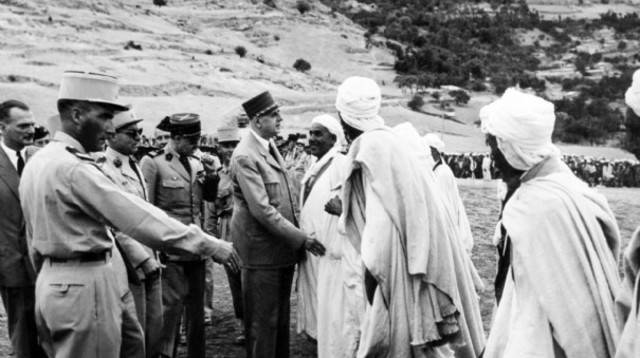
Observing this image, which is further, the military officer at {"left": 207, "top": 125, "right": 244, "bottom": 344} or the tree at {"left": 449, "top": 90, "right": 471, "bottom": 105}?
the tree at {"left": 449, "top": 90, "right": 471, "bottom": 105}

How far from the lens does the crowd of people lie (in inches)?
117

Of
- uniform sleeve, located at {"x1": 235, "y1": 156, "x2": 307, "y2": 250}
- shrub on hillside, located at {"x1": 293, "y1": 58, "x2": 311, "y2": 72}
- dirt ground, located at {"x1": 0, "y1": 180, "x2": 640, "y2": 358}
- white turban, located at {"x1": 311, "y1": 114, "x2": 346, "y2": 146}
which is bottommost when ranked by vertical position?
shrub on hillside, located at {"x1": 293, "y1": 58, "x2": 311, "y2": 72}

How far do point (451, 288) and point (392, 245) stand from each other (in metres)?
0.35

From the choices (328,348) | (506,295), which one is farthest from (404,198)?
(328,348)

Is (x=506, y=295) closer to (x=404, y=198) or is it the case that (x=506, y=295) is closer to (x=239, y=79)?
(x=404, y=198)

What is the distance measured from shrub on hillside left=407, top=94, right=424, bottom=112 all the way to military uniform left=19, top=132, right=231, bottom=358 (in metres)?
47.6

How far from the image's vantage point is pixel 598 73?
78938mm

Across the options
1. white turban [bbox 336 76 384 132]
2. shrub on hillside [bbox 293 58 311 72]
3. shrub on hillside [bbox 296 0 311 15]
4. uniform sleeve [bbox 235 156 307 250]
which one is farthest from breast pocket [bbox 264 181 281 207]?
shrub on hillside [bbox 296 0 311 15]

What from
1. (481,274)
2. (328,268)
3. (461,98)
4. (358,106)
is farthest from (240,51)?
(358,106)

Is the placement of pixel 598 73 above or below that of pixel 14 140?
Result: below

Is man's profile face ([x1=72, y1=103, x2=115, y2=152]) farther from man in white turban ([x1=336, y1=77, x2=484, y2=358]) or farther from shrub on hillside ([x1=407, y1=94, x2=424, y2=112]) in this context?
shrub on hillside ([x1=407, y1=94, x2=424, y2=112])

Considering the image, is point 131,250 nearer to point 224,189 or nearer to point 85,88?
point 85,88

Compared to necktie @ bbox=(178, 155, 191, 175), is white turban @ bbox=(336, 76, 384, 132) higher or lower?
higher

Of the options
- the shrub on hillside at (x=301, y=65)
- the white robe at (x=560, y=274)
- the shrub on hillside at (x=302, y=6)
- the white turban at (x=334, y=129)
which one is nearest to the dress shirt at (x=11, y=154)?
the white turban at (x=334, y=129)
